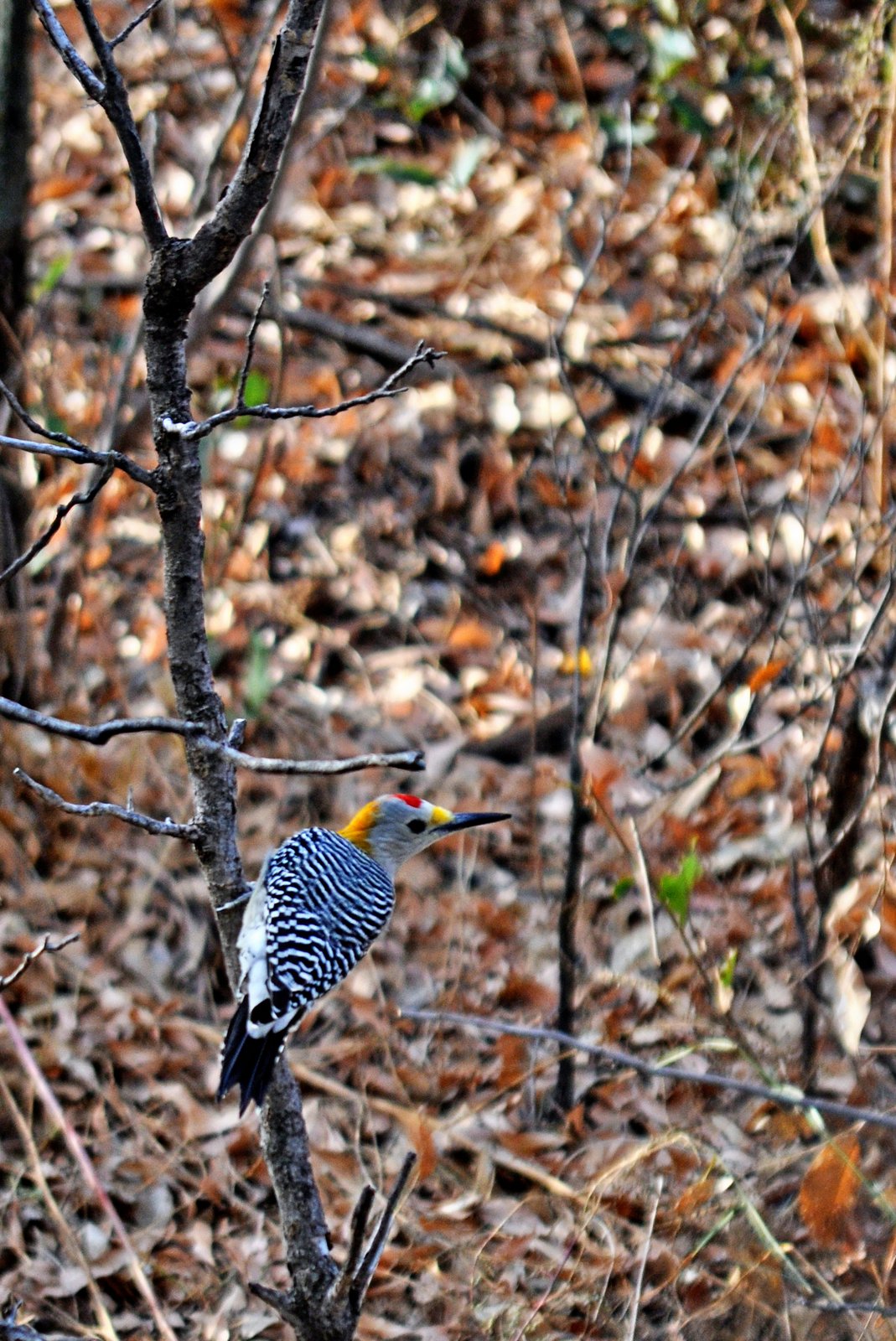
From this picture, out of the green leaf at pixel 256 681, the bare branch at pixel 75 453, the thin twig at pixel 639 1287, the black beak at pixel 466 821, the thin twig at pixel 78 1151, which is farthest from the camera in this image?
the green leaf at pixel 256 681

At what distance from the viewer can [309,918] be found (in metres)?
3.42

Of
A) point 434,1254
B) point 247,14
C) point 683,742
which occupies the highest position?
point 247,14

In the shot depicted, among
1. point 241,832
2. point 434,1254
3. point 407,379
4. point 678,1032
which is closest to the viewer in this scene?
point 434,1254

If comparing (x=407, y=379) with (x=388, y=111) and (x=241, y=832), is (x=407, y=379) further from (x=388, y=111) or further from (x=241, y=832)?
(x=241, y=832)

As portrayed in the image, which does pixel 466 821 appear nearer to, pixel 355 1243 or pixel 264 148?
pixel 355 1243

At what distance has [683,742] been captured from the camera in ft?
19.2

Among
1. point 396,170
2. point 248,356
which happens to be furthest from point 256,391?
point 248,356

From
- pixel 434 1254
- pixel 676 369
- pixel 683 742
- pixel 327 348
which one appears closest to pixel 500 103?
pixel 327 348

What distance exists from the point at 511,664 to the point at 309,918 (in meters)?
3.04

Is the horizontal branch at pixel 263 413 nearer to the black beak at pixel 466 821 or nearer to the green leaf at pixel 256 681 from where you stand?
the black beak at pixel 466 821

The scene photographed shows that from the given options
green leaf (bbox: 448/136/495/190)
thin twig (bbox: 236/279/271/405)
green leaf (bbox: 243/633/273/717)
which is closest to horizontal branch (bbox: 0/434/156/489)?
thin twig (bbox: 236/279/271/405)

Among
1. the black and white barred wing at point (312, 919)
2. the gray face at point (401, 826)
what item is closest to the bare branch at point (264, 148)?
the black and white barred wing at point (312, 919)

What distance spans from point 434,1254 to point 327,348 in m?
4.68

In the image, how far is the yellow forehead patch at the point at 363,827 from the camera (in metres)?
4.35
